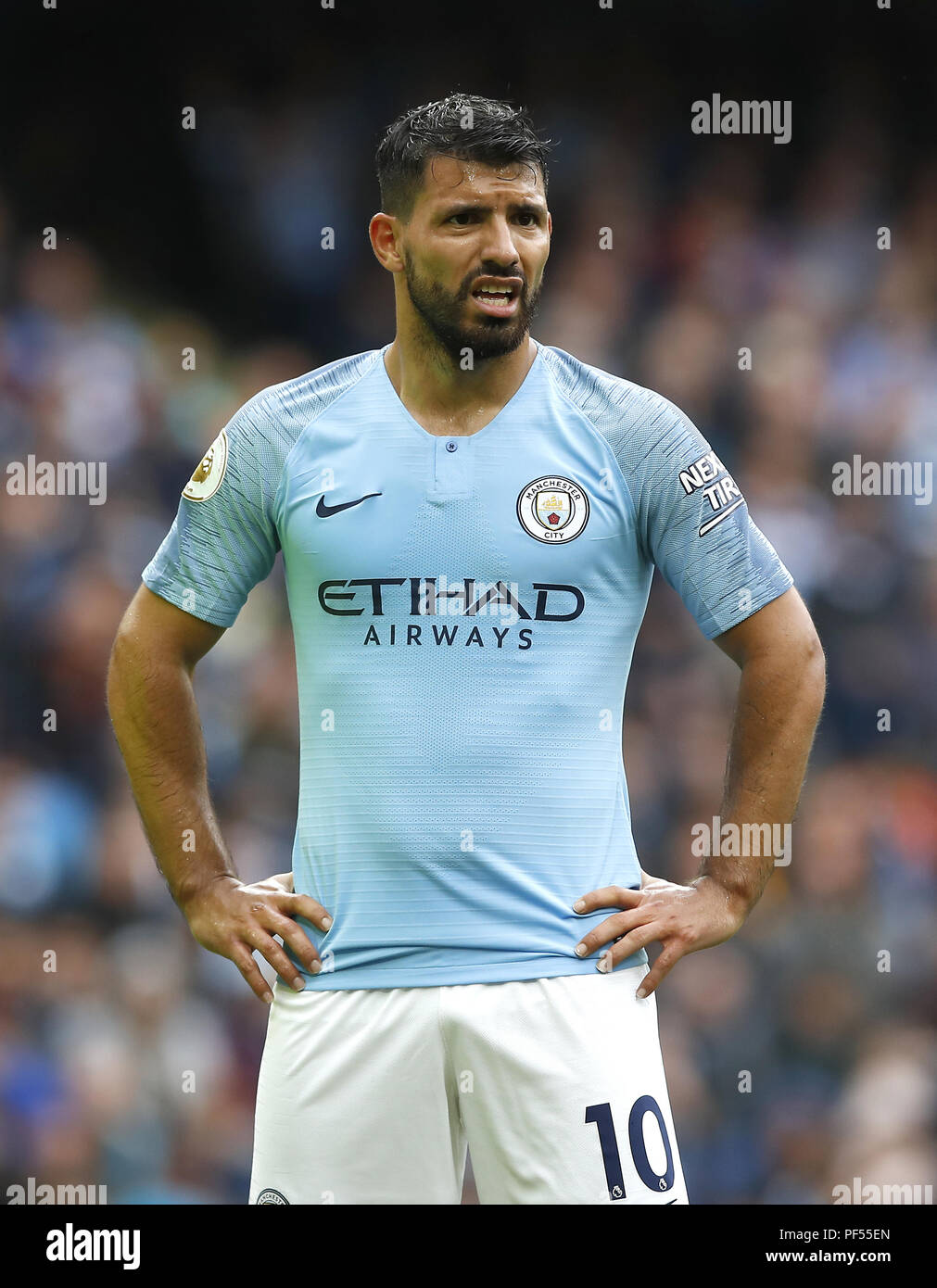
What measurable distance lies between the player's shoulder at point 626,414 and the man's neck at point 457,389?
0.27 ft

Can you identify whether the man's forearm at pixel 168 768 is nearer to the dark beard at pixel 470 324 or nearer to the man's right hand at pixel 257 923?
the man's right hand at pixel 257 923

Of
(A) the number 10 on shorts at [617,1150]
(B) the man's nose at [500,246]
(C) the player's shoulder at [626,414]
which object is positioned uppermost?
(B) the man's nose at [500,246]

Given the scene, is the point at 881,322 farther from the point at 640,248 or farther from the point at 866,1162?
the point at 866,1162

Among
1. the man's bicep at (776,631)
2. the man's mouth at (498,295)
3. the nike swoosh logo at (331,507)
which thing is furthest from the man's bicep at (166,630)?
the man's bicep at (776,631)

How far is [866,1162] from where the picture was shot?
16.5ft

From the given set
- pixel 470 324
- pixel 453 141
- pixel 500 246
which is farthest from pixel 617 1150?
pixel 453 141

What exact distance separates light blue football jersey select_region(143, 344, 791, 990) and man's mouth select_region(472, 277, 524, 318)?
150 mm

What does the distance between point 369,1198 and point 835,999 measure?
3.01m

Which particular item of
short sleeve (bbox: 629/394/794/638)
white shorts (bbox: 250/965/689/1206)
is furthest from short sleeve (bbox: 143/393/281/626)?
white shorts (bbox: 250/965/689/1206)

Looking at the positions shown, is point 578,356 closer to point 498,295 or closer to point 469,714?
point 498,295

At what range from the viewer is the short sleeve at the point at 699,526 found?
2768 millimetres

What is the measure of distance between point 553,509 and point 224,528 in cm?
62

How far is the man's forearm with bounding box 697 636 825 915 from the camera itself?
2.81 metres

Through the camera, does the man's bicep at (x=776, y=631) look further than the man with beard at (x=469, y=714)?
Yes
